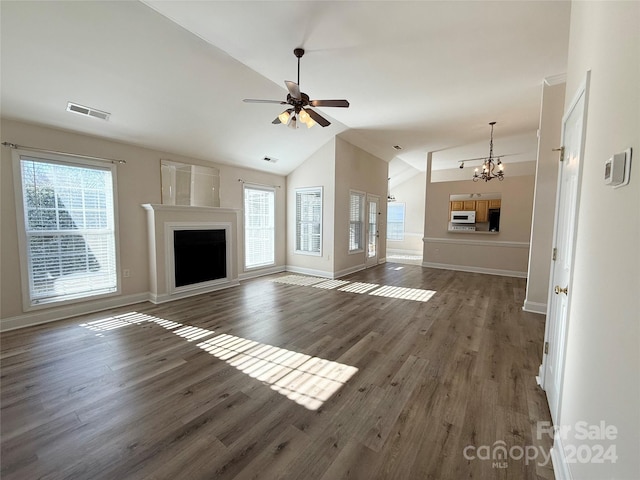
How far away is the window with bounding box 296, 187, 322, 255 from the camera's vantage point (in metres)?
6.50

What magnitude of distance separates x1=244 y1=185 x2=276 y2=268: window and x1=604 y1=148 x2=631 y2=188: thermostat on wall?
5.86 metres

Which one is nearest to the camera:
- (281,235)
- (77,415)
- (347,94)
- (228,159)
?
(77,415)

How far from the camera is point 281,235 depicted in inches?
278

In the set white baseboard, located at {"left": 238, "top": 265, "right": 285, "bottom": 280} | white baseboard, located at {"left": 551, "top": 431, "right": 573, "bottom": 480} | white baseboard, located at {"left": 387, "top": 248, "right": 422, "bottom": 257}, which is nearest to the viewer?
white baseboard, located at {"left": 551, "top": 431, "right": 573, "bottom": 480}

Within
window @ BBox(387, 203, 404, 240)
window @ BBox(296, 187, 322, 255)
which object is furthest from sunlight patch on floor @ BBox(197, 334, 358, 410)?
window @ BBox(387, 203, 404, 240)

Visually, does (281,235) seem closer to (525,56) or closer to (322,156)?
(322,156)

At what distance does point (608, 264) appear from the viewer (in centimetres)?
105

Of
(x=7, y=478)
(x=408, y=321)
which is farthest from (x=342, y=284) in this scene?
(x=7, y=478)

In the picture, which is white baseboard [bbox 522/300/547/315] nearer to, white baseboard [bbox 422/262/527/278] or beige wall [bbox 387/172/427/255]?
white baseboard [bbox 422/262/527/278]

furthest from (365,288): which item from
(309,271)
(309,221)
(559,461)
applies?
(559,461)

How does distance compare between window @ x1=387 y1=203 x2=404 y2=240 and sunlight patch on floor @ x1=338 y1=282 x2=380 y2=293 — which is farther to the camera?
window @ x1=387 y1=203 x2=404 y2=240

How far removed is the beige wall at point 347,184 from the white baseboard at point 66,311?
4026 mm

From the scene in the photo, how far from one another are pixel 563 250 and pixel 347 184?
5.01 m

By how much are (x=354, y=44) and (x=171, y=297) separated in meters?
4.58
